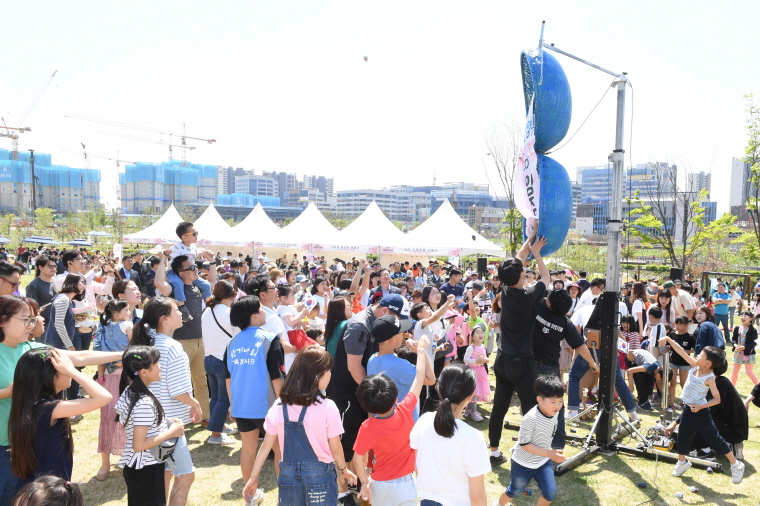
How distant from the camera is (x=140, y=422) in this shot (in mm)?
3035

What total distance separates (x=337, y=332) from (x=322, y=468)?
180 cm

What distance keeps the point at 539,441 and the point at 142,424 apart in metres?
2.56

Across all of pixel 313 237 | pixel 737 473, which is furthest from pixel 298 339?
pixel 313 237

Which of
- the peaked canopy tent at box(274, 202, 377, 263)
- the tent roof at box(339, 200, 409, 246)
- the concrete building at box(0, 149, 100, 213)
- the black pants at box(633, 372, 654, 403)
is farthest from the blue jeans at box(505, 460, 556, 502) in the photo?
the concrete building at box(0, 149, 100, 213)

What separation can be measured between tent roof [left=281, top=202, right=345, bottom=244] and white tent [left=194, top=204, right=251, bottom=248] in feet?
7.05

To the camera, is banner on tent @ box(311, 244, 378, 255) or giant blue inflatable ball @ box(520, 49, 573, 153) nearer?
giant blue inflatable ball @ box(520, 49, 573, 153)

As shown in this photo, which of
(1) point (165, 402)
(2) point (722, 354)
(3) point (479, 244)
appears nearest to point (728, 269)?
(3) point (479, 244)

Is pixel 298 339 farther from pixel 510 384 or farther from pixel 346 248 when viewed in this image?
pixel 346 248

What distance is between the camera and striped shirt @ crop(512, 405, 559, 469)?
142 inches

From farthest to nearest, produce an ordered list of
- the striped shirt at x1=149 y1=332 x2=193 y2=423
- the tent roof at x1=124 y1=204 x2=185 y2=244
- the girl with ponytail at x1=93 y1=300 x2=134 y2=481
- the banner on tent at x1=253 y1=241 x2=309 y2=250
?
the tent roof at x1=124 y1=204 x2=185 y2=244 < the banner on tent at x1=253 y1=241 x2=309 y2=250 < the girl with ponytail at x1=93 y1=300 x2=134 y2=481 < the striped shirt at x1=149 y1=332 x2=193 y2=423

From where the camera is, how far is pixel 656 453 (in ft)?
17.3

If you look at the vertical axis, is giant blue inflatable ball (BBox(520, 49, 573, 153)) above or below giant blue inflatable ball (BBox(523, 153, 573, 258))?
above

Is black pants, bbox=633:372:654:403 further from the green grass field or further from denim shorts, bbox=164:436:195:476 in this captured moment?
denim shorts, bbox=164:436:195:476

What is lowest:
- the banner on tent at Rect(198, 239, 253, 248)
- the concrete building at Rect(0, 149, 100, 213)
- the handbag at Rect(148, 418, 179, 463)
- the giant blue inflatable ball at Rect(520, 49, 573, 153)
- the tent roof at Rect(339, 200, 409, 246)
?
the handbag at Rect(148, 418, 179, 463)
